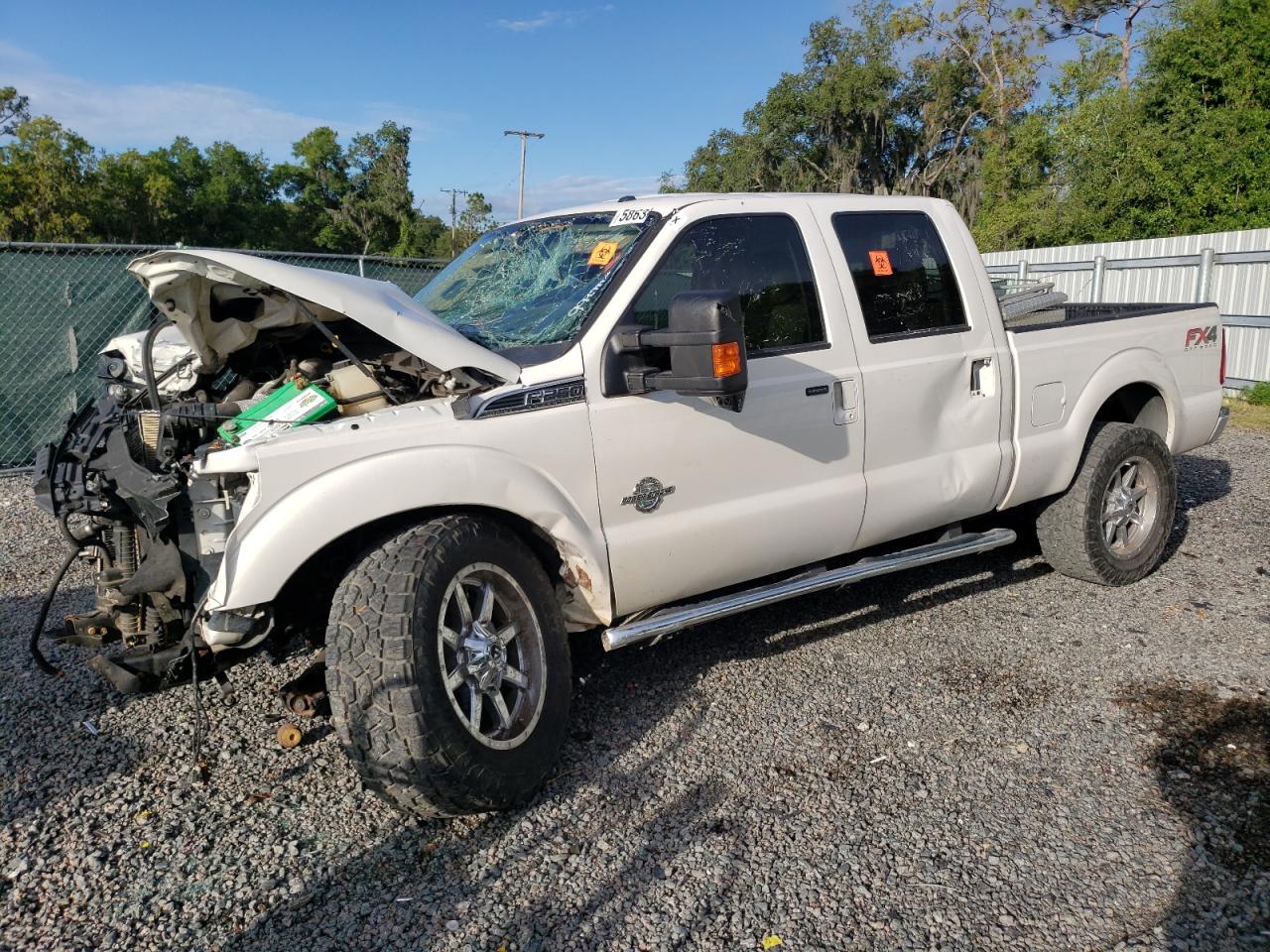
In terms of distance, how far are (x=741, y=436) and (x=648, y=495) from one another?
48 centimetres

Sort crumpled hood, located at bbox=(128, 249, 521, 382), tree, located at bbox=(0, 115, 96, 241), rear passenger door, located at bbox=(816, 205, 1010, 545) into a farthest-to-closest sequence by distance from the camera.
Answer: tree, located at bbox=(0, 115, 96, 241)
rear passenger door, located at bbox=(816, 205, 1010, 545)
crumpled hood, located at bbox=(128, 249, 521, 382)

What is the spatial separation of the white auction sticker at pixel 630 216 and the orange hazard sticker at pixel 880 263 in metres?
1.14

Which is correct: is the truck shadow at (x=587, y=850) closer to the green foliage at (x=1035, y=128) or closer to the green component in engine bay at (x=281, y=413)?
the green component in engine bay at (x=281, y=413)

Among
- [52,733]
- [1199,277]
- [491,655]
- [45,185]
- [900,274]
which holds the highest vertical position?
[45,185]

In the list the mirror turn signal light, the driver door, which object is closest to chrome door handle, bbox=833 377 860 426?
the driver door

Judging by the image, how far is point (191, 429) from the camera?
334 centimetres

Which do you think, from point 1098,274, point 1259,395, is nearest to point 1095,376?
point 1259,395

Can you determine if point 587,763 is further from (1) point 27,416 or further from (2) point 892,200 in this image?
(1) point 27,416

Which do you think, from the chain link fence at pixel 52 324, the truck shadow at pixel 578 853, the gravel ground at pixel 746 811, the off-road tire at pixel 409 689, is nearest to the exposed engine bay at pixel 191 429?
the off-road tire at pixel 409 689

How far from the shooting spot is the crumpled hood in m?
3.13

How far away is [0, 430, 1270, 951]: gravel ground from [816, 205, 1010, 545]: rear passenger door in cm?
74

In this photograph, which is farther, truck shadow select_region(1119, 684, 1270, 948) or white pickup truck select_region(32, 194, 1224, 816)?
white pickup truck select_region(32, 194, 1224, 816)

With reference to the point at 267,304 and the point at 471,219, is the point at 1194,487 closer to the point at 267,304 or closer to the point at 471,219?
the point at 267,304

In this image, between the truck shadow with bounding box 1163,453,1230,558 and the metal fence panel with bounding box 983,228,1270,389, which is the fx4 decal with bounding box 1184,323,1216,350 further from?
the metal fence panel with bounding box 983,228,1270,389
